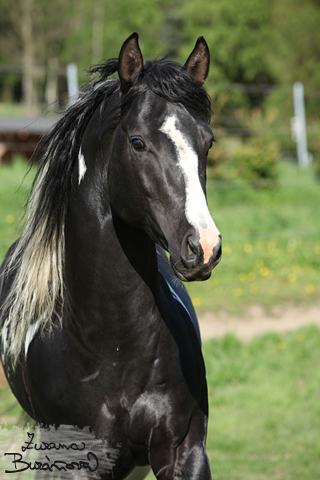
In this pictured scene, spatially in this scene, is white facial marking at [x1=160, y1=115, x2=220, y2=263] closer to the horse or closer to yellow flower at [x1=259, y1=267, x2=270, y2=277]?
the horse

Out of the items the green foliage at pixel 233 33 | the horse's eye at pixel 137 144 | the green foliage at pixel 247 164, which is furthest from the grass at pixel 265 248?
the green foliage at pixel 233 33

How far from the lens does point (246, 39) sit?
109 feet

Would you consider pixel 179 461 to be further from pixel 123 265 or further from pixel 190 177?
pixel 190 177

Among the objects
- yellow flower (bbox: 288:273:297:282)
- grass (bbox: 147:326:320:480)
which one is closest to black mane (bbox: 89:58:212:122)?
grass (bbox: 147:326:320:480)

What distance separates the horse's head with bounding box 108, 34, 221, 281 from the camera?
1572 mm

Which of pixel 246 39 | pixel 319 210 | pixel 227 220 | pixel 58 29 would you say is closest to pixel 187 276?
pixel 227 220

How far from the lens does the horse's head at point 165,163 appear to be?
5.16 feet

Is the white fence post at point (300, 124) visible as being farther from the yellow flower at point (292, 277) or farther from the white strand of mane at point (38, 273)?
the white strand of mane at point (38, 273)

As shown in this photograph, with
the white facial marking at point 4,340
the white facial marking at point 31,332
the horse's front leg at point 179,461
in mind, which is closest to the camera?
the horse's front leg at point 179,461

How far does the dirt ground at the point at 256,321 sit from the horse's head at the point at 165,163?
4576 millimetres

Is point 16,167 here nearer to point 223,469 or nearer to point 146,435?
point 223,469

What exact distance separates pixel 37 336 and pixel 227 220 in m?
6.78
